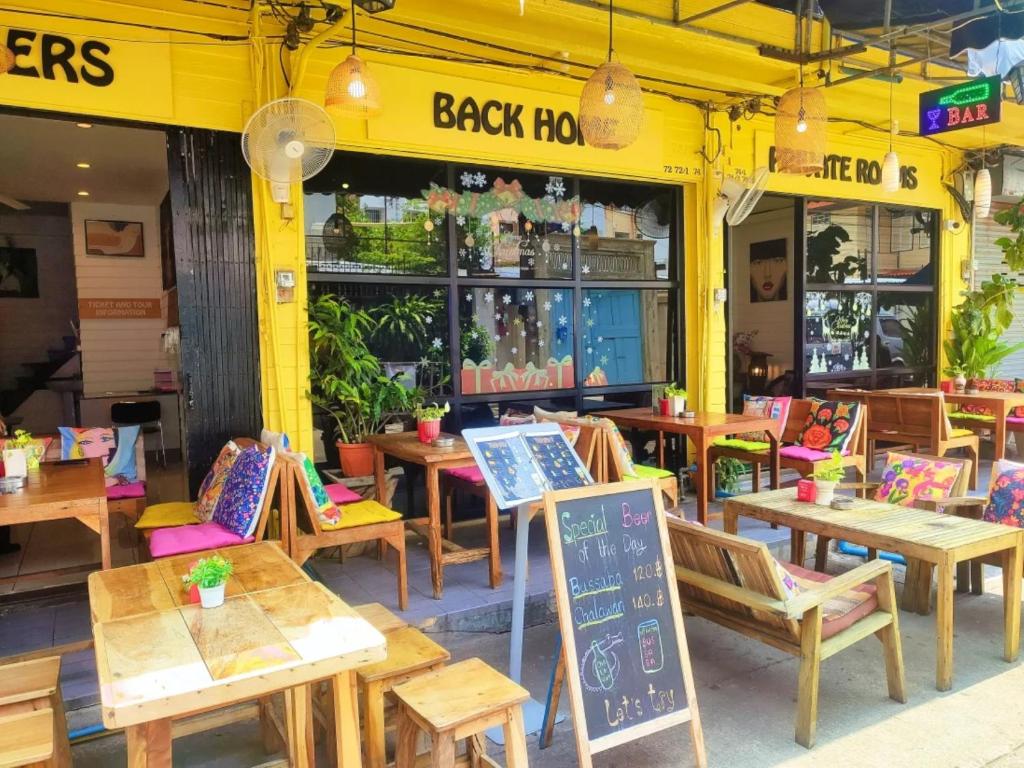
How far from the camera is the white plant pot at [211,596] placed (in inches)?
90.4

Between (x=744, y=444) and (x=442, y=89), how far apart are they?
3.68 meters

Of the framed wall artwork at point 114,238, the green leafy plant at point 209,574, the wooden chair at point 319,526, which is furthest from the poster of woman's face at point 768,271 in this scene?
the green leafy plant at point 209,574

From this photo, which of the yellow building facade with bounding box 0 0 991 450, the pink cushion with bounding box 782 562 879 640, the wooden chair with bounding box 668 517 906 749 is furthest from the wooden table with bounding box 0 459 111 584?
the pink cushion with bounding box 782 562 879 640

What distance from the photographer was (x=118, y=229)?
379 inches

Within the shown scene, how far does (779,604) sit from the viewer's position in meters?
2.88

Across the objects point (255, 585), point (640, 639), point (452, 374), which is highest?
point (452, 374)

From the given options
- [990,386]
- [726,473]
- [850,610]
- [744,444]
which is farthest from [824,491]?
[990,386]

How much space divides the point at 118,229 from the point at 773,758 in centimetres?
976

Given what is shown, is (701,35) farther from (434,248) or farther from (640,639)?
(640,639)

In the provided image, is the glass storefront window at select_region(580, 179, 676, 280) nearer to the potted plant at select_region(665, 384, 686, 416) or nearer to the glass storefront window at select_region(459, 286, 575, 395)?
the glass storefront window at select_region(459, 286, 575, 395)

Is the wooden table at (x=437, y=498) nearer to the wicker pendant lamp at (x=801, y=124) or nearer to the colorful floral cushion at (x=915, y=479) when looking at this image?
the colorful floral cushion at (x=915, y=479)

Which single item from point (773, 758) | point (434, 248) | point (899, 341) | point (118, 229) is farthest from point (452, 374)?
point (118, 229)

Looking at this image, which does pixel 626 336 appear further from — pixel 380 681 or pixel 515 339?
pixel 380 681

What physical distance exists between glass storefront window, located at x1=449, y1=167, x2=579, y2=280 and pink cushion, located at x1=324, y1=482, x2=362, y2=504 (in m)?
1.94
